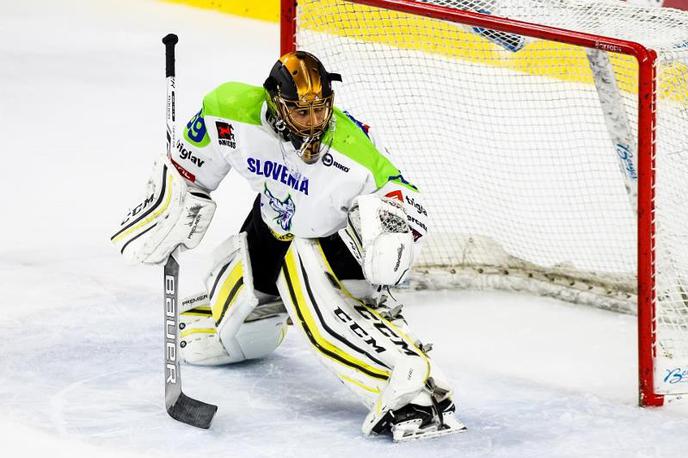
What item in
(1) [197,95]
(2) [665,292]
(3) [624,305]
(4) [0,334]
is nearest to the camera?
(2) [665,292]

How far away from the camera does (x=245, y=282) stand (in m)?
3.61

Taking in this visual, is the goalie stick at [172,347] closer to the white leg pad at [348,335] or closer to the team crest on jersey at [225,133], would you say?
the team crest on jersey at [225,133]

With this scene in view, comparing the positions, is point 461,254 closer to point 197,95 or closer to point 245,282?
point 245,282

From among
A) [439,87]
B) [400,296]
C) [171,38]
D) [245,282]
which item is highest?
[171,38]

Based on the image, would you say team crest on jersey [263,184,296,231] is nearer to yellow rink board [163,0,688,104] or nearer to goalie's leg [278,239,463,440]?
goalie's leg [278,239,463,440]

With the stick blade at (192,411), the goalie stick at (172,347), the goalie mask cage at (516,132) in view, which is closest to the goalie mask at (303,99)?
the goalie stick at (172,347)

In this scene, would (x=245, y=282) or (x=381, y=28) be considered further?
(x=381, y=28)

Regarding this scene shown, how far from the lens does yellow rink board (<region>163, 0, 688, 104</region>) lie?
13.5 ft

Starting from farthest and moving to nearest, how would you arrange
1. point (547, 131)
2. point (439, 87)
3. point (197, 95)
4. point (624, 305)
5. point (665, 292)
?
point (197, 95) < point (547, 131) < point (439, 87) < point (624, 305) < point (665, 292)

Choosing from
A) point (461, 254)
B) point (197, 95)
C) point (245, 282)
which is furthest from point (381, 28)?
point (197, 95)

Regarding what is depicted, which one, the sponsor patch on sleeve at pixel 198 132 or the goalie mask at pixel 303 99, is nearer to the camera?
the goalie mask at pixel 303 99

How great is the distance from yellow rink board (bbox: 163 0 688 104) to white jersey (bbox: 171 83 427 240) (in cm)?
76

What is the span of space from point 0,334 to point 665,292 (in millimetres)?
1902

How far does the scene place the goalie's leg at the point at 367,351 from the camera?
3201mm
